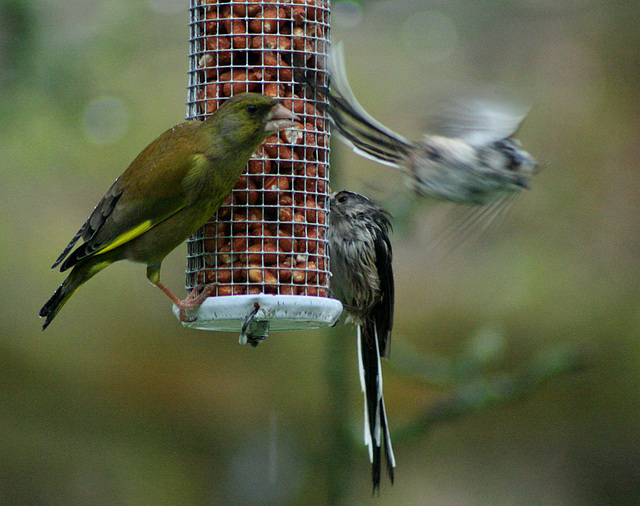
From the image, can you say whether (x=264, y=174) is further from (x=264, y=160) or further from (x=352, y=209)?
(x=352, y=209)

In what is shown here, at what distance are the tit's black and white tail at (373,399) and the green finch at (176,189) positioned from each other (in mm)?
1551

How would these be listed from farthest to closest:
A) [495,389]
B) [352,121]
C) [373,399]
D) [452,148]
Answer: [495,389] < [373,399] < [452,148] < [352,121]

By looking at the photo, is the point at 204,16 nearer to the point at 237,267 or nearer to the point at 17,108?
the point at 237,267

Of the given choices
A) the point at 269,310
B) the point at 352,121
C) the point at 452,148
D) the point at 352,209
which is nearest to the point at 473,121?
the point at 452,148

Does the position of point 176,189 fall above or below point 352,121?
below

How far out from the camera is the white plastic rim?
372 cm

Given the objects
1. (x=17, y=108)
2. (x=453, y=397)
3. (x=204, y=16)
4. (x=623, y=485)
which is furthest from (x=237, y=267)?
(x=623, y=485)

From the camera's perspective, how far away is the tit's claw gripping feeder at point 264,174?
12.9ft

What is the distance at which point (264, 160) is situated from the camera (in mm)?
4039

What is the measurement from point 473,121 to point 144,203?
2123 millimetres

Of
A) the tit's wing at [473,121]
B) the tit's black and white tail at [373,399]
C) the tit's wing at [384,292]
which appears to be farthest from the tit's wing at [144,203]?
the tit's wing at [473,121]

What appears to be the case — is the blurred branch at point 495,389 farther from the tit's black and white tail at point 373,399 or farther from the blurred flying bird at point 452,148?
the blurred flying bird at point 452,148

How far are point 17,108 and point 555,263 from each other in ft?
14.2

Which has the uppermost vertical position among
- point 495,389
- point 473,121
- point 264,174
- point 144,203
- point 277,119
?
point 473,121
